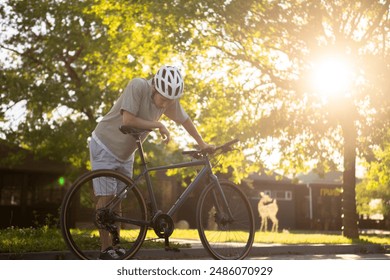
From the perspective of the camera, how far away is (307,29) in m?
14.3

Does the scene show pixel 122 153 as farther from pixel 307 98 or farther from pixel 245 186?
pixel 245 186

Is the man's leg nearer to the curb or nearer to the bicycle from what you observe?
the bicycle

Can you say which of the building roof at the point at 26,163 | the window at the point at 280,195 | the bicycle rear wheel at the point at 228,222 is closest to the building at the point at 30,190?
the building roof at the point at 26,163

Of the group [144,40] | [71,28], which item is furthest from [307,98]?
[71,28]

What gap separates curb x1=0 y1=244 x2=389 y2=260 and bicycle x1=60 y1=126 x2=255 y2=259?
1.44ft

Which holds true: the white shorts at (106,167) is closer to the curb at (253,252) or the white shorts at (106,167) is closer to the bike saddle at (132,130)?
the bike saddle at (132,130)

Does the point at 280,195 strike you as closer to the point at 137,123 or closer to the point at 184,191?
the point at 184,191

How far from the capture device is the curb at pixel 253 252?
21.9ft

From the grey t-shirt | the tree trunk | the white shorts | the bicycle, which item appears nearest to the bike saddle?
the bicycle

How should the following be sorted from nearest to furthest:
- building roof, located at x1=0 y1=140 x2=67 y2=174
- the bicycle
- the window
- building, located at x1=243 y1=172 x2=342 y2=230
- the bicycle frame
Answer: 1. the bicycle
2. the bicycle frame
3. building roof, located at x1=0 y1=140 x2=67 y2=174
4. building, located at x1=243 y1=172 x2=342 y2=230
5. the window

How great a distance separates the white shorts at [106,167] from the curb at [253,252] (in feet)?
2.35

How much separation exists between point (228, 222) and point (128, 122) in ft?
4.65

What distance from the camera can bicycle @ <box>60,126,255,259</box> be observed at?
5.12 metres

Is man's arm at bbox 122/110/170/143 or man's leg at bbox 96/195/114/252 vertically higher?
man's arm at bbox 122/110/170/143
